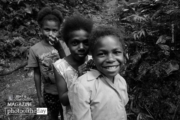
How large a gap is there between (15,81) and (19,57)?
1191 millimetres

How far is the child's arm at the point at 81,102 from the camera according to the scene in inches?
56.1

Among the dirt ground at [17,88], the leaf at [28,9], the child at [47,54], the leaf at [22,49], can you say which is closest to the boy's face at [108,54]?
the child at [47,54]

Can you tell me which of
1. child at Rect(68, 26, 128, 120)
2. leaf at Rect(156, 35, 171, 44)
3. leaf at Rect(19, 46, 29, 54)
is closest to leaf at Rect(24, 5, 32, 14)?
leaf at Rect(19, 46, 29, 54)

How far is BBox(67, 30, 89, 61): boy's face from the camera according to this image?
66.7 inches

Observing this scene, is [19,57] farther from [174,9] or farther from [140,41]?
[174,9]

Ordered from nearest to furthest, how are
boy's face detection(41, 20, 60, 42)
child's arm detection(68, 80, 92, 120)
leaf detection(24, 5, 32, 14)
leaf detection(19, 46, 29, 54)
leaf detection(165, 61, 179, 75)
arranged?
child's arm detection(68, 80, 92, 120)
boy's face detection(41, 20, 60, 42)
leaf detection(165, 61, 179, 75)
leaf detection(19, 46, 29, 54)
leaf detection(24, 5, 32, 14)

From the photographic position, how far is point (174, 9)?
2.94 meters

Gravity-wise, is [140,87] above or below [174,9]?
below

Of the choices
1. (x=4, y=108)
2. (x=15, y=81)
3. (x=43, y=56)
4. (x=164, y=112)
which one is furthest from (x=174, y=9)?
(x=15, y=81)

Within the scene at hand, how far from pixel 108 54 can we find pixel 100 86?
298 mm

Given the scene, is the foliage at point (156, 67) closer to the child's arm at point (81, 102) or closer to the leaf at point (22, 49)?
the child's arm at point (81, 102)

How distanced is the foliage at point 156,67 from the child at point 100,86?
1551mm

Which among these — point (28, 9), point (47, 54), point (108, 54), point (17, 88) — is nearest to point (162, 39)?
point (108, 54)

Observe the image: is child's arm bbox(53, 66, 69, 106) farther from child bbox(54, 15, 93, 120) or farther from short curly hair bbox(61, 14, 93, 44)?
short curly hair bbox(61, 14, 93, 44)
